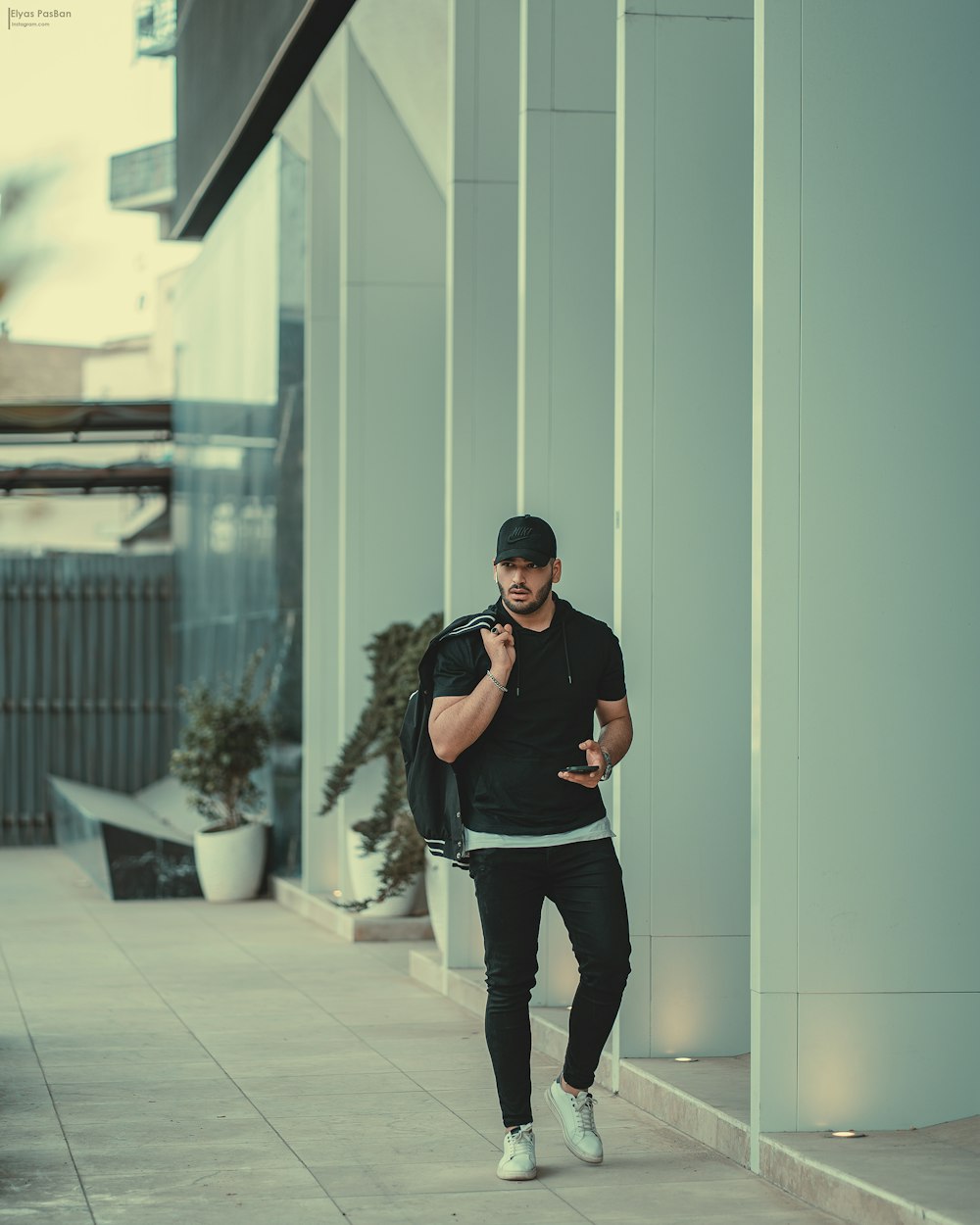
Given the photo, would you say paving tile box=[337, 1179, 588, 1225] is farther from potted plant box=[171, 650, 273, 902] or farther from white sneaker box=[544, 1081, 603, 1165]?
potted plant box=[171, 650, 273, 902]

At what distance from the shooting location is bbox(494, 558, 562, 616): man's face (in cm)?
493

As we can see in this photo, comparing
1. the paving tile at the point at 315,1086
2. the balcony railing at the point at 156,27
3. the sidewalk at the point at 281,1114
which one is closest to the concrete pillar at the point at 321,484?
the sidewalk at the point at 281,1114

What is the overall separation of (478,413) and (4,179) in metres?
8.56

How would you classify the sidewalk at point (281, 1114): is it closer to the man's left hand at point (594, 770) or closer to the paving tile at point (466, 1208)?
the paving tile at point (466, 1208)

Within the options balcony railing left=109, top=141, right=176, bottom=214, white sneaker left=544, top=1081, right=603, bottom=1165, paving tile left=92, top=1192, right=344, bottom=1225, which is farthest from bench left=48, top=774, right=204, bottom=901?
paving tile left=92, top=1192, right=344, bottom=1225

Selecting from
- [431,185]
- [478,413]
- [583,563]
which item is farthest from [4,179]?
[583,563]

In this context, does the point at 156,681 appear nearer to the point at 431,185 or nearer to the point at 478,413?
the point at 431,185

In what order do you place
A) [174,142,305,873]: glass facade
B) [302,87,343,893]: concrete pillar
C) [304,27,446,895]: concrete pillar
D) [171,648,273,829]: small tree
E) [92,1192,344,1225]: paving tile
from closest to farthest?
1. [92,1192,344,1225]: paving tile
2. [304,27,446,895]: concrete pillar
3. [302,87,343,893]: concrete pillar
4. [174,142,305,873]: glass facade
5. [171,648,273,829]: small tree

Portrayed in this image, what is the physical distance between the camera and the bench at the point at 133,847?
43.1ft

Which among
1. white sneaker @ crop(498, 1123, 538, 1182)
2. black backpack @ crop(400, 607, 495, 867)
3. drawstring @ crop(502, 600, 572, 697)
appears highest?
drawstring @ crop(502, 600, 572, 697)

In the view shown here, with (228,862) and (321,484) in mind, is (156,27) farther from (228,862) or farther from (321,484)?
(228,862)

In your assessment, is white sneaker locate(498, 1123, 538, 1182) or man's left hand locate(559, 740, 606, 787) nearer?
man's left hand locate(559, 740, 606, 787)

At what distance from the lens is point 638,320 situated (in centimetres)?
614

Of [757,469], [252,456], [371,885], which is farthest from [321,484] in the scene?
[757,469]
